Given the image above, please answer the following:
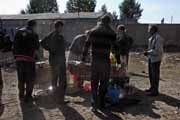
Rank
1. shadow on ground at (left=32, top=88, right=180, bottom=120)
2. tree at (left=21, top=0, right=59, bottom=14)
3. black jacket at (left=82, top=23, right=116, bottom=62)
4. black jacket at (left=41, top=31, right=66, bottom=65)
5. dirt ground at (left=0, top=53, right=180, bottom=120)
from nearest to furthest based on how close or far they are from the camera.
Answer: dirt ground at (left=0, top=53, right=180, bottom=120)
shadow on ground at (left=32, top=88, right=180, bottom=120)
black jacket at (left=82, top=23, right=116, bottom=62)
black jacket at (left=41, top=31, right=66, bottom=65)
tree at (left=21, top=0, right=59, bottom=14)

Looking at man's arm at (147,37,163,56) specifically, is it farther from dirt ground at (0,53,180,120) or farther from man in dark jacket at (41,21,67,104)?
man in dark jacket at (41,21,67,104)

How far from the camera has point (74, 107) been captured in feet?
27.2

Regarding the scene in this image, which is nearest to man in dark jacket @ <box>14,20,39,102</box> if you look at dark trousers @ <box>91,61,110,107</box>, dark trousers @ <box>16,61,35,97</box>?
dark trousers @ <box>16,61,35,97</box>

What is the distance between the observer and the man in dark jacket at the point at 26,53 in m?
8.23

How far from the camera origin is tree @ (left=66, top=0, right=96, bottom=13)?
73.9 m

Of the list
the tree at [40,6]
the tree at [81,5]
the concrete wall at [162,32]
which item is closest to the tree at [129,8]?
the tree at [81,5]

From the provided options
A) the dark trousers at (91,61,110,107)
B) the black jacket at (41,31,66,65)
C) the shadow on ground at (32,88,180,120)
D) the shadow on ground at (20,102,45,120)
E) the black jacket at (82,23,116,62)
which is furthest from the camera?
the black jacket at (41,31,66,65)

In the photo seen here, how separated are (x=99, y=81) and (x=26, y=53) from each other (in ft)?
5.88

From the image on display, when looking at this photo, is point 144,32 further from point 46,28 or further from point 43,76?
point 43,76

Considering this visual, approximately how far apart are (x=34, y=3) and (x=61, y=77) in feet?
223

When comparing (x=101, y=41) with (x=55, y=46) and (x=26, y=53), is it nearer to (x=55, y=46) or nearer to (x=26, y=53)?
(x=55, y=46)

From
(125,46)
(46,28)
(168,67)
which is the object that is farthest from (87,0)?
(125,46)

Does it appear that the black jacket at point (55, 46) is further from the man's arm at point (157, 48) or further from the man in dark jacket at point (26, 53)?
the man's arm at point (157, 48)

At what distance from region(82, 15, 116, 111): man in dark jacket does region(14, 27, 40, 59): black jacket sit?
1244 mm
